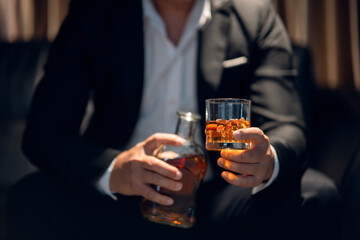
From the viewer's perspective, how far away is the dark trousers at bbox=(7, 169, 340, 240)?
30.7 inches

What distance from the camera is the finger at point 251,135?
0.54m

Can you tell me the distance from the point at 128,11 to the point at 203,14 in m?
0.16

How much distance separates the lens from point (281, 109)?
0.87 metres

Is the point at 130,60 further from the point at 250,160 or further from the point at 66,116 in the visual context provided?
the point at 250,160

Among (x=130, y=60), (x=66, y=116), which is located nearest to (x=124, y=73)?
(x=130, y=60)

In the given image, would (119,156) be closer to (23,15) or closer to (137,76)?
(137,76)

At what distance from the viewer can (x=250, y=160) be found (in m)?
0.61

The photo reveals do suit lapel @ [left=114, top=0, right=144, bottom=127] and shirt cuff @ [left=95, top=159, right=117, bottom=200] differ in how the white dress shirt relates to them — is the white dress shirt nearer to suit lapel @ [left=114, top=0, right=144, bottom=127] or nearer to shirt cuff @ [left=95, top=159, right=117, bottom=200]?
suit lapel @ [left=114, top=0, right=144, bottom=127]

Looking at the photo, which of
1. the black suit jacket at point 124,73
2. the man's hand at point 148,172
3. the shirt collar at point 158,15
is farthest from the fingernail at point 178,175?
the shirt collar at point 158,15

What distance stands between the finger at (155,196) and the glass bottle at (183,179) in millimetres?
16

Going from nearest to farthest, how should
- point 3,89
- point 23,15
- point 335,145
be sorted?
point 335,145
point 3,89
point 23,15

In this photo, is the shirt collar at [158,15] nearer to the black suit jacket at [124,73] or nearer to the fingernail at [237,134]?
the black suit jacket at [124,73]

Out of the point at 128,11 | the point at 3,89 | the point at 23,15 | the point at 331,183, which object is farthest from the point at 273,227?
the point at 23,15

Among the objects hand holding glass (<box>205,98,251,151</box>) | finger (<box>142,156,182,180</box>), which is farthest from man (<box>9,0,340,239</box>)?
hand holding glass (<box>205,98,251,151</box>)
